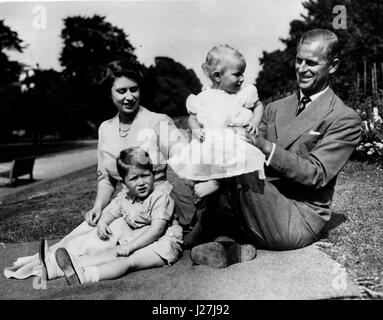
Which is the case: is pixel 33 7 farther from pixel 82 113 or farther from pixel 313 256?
pixel 82 113

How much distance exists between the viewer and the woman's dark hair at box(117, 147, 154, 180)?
3.30 metres

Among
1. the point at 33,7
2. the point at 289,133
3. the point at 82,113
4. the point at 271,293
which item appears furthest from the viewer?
the point at 82,113

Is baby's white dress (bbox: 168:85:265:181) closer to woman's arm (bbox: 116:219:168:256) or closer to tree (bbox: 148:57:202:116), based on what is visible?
woman's arm (bbox: 116:219:168:256)

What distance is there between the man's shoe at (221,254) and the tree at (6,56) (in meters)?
13.5

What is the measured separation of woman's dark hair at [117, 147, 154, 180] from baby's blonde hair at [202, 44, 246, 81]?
904mm

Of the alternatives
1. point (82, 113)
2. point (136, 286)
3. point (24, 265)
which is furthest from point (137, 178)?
point (82, 113)

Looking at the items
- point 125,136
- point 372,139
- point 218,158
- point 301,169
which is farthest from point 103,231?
point 372,139

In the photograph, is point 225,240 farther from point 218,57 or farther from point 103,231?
point 218,57

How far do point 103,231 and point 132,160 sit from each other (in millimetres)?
606

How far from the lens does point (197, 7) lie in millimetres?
3934

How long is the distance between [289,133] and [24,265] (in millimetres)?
2268

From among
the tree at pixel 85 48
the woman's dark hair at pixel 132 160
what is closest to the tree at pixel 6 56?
the tree at pixel 85 48

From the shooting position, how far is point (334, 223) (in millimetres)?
3990

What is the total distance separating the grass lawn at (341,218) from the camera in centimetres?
297
